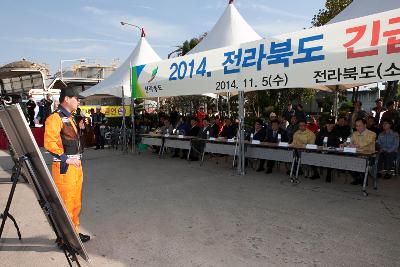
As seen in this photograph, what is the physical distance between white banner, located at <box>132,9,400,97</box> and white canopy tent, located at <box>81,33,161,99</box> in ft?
11.6

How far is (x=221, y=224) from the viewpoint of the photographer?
15.5 ft

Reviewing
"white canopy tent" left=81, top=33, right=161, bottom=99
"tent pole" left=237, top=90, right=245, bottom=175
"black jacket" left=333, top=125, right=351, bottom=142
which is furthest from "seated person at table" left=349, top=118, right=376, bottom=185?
"white canopy tent" left=81, top=33, right=161, bottom=99

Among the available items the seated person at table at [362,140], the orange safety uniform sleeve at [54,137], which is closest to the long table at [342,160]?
the seated person at table at [362,140]

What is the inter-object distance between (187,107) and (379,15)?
22682 millimetres

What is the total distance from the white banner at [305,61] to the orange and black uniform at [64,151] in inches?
174

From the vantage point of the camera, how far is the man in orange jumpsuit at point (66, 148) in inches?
135

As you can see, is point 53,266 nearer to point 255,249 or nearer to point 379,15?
point 255,249

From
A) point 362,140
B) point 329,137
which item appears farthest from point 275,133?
point 362,140

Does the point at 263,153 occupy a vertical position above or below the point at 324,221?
above

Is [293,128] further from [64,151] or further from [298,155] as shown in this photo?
[64,151]

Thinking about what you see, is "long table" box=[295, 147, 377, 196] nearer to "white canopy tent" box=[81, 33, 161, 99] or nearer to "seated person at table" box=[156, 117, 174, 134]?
"seated person at table" box=[156, 117, 174, 134]

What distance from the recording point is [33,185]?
2852 millimetres

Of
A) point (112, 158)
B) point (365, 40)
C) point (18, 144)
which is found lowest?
point (112, 158)

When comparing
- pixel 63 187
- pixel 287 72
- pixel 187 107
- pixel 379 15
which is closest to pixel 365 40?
pixel 379 15
